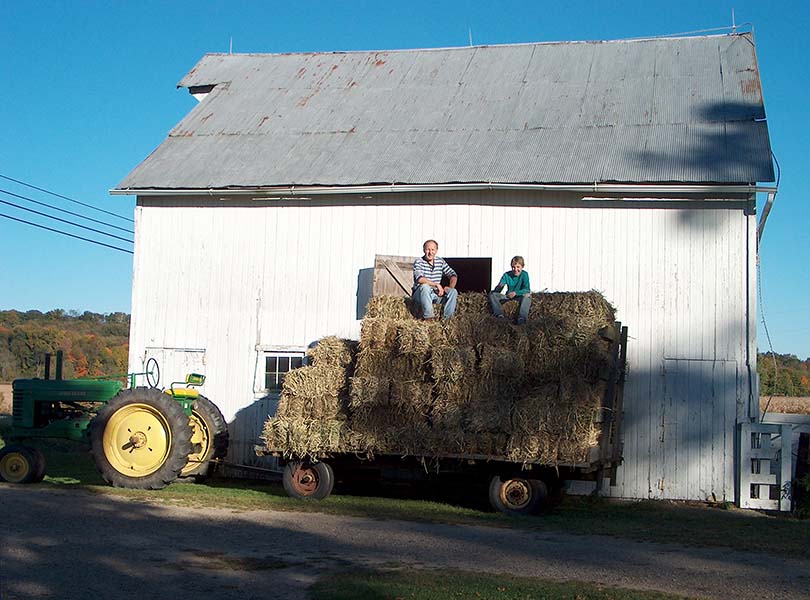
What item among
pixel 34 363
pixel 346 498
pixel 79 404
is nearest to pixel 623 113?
pixel 346 498

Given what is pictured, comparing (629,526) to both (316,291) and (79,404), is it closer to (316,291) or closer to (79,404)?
(316,291)

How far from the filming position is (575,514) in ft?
42.4

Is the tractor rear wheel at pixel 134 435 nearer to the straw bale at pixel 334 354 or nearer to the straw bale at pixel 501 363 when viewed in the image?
the straw bale at pixel 334 354

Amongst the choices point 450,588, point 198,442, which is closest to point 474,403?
point 450,588

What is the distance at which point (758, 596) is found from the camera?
7812mm

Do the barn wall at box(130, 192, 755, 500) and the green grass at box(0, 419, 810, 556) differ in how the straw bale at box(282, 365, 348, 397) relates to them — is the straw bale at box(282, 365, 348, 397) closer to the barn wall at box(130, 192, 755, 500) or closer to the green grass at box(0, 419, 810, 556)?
the green grass at box(0, 419, 810, 556)

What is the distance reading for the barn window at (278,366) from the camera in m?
16.5

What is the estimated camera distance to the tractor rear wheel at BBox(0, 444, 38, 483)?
1426cm

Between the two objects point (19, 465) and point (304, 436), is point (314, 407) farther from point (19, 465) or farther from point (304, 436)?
point (19, 465)

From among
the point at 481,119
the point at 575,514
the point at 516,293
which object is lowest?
the point at 575,514

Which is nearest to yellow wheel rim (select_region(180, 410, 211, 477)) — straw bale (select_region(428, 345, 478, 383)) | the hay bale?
the hay bale

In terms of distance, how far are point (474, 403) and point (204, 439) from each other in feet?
17.2

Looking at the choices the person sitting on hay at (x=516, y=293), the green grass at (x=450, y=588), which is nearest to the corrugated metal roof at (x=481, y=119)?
the person sitting on hay at (x=516, y=293)

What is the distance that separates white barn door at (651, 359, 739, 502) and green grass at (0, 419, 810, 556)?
0.36 metres
